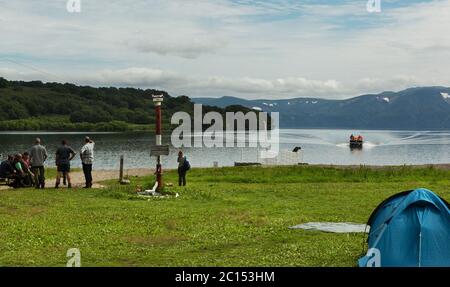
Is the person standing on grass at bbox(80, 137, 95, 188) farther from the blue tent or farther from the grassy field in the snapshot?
the blue tent

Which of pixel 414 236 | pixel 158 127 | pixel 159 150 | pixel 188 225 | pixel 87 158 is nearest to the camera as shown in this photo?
pixel 414 236

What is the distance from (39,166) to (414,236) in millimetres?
22589

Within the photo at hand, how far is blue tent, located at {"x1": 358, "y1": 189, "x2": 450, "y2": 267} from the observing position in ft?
42.3

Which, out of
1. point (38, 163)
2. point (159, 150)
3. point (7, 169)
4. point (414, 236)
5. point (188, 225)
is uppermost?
point (159, 150)

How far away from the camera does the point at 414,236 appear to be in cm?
1302

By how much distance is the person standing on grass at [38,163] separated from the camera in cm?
3053

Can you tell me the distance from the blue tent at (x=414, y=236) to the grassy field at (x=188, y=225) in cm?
131

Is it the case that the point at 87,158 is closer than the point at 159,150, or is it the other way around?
the point at 159,150

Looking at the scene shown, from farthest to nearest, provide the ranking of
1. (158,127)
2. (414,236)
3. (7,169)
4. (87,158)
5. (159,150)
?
(7,169) < (87,158) < (159,150) < (158,127) < (414,236)

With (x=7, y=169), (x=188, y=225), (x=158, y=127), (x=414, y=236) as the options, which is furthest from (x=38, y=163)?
(x=414, y=236)

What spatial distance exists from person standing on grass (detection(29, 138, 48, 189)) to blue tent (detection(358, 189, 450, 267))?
69.4 feet

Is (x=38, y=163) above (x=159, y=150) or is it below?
below

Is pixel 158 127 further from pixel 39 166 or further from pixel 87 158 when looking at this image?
pixel 39 166
